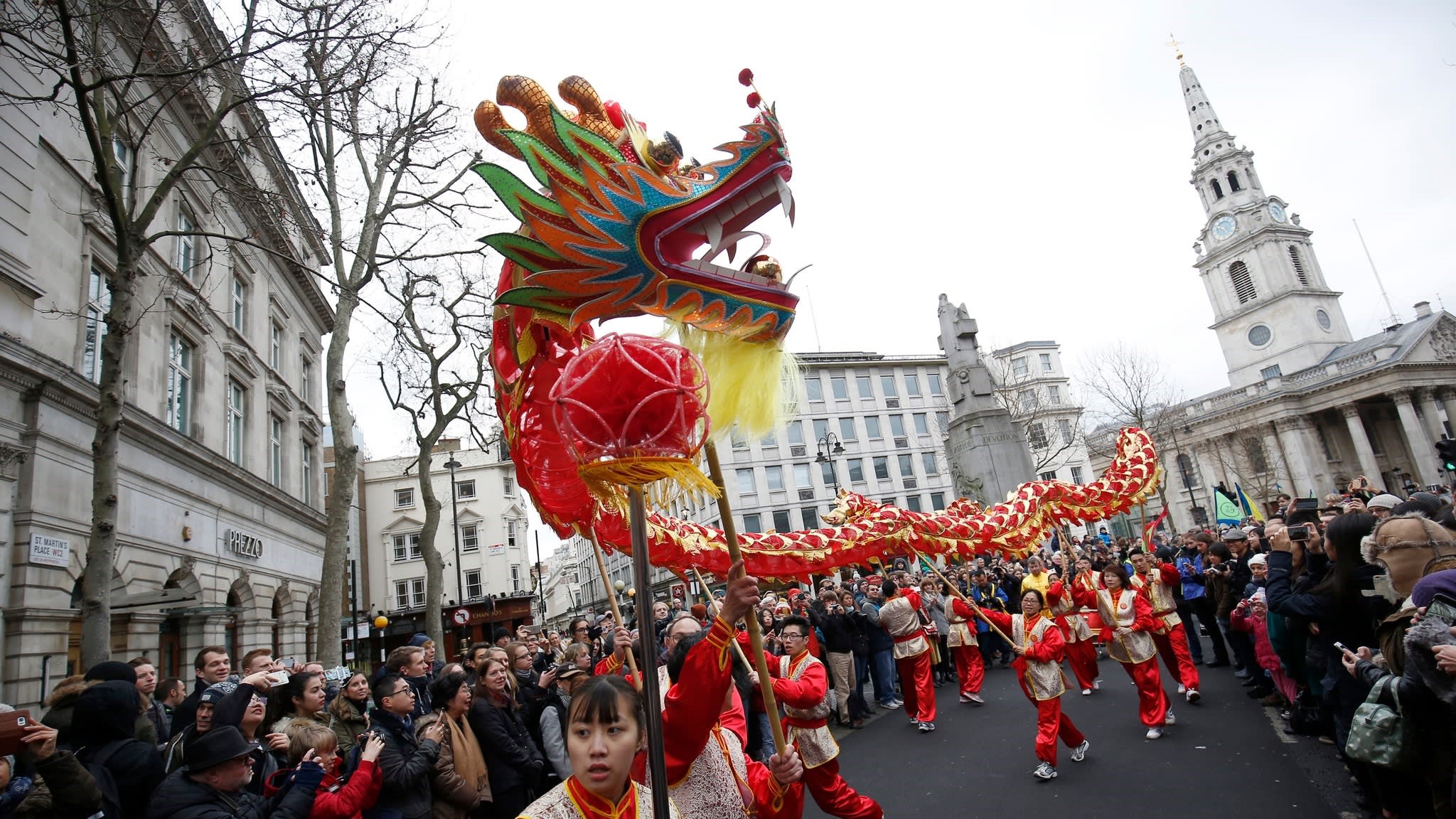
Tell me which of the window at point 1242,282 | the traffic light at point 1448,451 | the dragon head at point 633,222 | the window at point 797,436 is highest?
the window at point 1242,282

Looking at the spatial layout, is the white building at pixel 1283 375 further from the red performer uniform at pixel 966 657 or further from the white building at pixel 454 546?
the white building at pixel 454 546

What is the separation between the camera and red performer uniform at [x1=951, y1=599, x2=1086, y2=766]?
6844 millimetres

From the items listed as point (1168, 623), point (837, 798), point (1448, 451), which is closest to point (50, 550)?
point (837, 798)

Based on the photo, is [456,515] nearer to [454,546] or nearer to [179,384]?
[179,384]

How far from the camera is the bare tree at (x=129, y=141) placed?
726 cm

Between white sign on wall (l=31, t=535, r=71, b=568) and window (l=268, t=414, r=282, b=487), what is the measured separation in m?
8.82

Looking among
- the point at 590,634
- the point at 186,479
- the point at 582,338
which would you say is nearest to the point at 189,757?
the point at 582,338

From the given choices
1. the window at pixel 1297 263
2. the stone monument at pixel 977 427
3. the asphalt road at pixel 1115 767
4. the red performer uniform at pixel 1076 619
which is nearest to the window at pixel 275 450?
the asphalt road at pixel 1115 767

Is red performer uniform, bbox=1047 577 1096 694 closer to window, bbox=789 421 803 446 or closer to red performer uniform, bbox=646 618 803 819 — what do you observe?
red performer uniform, bbox=646 618 803 819

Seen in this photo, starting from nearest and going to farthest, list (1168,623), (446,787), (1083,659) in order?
(446,787) → (1168,623) → (1083,659)

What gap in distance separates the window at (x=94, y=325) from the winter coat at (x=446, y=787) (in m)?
9.82

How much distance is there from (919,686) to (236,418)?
15854mm

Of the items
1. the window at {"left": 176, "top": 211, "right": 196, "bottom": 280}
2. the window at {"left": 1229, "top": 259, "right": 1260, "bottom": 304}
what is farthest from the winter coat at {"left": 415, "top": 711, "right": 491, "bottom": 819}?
the window at {"left": 1229, "top": 259, "right": 1260, "bottom": 304}

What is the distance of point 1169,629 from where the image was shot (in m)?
8.80
